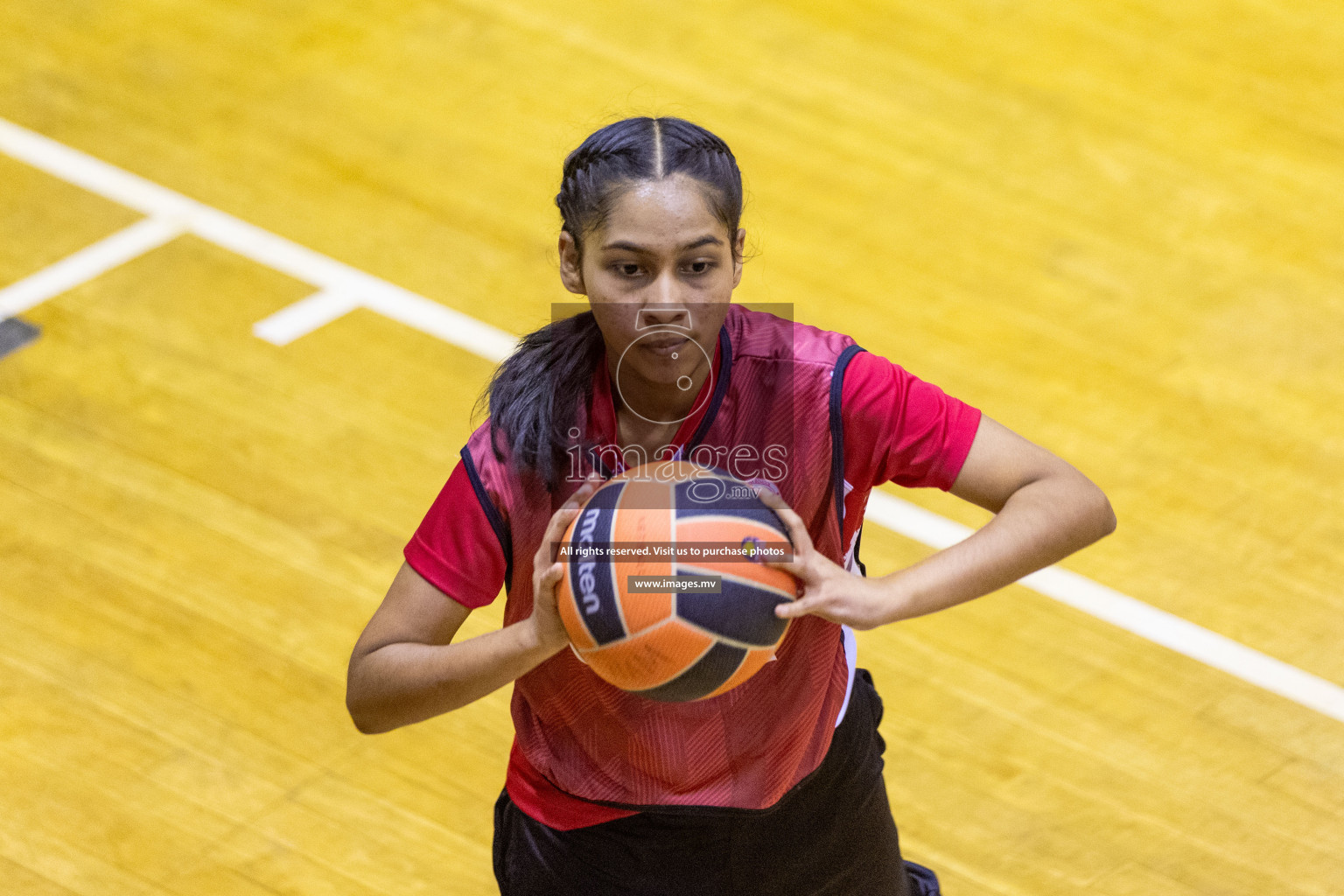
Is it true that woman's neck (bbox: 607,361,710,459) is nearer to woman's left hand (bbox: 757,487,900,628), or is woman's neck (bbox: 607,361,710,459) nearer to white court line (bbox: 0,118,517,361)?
woman's left hand (bbox: 757,487,900,628)

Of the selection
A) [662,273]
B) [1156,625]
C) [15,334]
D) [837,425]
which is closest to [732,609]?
[837,425]

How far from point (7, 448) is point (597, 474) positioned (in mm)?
2781

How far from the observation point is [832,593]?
6.57 feet

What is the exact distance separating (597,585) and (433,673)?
261 mm

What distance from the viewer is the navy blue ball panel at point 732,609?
2105mm

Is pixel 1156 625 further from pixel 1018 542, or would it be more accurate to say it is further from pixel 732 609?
pixel 732 609

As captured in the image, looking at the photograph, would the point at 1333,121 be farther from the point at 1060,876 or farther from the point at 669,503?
the point at 669,503

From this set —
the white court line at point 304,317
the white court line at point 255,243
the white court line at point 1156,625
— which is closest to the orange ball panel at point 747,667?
the white court line at point 1156,625

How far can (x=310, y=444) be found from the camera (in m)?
4.56

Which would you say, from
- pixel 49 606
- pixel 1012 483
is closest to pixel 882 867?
pixel 1012 483

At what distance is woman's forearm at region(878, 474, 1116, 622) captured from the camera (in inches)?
83.5

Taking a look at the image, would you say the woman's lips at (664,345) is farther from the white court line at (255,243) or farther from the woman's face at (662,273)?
the white court line at (255,243)

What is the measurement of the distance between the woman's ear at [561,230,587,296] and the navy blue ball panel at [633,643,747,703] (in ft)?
1.67


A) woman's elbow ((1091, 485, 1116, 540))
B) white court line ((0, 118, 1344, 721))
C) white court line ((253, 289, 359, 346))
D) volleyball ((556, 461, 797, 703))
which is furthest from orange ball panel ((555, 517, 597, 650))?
white court line ((253, 289, 359, 346))
